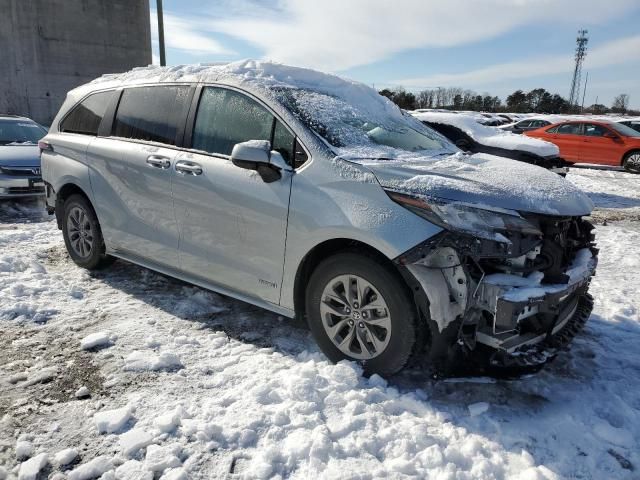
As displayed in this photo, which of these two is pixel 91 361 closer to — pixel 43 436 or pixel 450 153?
pixel 43 436

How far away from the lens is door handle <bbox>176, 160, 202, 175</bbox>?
11.8ft

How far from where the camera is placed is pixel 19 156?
8156 millimetres

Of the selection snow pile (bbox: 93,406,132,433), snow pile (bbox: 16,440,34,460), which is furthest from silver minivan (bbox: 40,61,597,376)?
snow pile (bbox: 16,440,34,460)

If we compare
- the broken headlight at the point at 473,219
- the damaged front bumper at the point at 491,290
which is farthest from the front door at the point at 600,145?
the broken headlight at the point at 473,219

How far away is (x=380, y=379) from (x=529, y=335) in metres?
0.90

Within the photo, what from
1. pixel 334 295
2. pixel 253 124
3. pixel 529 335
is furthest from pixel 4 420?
pixel 529 335

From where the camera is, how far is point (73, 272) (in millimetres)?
4926

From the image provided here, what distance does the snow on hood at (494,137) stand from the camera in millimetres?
8750

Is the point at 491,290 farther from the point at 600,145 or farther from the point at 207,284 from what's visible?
the point at 600,145

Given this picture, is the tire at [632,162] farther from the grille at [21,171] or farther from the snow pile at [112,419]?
the snow pile at [112,419]

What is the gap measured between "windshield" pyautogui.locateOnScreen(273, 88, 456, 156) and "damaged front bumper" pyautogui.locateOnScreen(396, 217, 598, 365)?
94cm

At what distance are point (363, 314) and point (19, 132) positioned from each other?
29.8 feet

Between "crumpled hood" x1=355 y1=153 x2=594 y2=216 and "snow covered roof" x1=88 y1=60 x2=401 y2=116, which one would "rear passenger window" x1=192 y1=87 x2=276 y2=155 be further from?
"crumpled hood" x1=355 y1=153 x2=594 y2=216

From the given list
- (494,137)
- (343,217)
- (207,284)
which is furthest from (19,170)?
(494,137)
